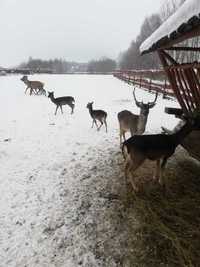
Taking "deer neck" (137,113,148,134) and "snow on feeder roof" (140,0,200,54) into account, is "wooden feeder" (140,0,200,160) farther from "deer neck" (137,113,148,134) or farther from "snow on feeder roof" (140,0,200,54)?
"deer neck" (137,113,148,134)

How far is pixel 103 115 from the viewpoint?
34.4 feet

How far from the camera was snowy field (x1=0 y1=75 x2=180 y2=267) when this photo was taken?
4086 mm

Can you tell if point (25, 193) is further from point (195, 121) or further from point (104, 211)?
point (195, 121)

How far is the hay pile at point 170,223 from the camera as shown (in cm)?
380

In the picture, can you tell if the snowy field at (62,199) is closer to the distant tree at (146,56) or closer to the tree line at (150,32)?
the tree line at (150,32)

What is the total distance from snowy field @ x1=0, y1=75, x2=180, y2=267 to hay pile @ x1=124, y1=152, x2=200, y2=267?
0.28 meters

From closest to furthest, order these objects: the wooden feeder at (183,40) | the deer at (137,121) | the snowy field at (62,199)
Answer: the wooden feeder at (183,40) → the snowy field at (62,199) → the deer at (137,121)

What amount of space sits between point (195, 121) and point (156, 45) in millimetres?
1592

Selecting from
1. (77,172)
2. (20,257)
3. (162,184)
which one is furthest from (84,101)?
(20,257)

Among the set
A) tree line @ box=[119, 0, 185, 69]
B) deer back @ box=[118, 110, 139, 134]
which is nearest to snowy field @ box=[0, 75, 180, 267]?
deer back @ box=[118, 110, 139, 134]

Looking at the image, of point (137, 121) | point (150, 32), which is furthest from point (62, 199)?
point (150, 32)

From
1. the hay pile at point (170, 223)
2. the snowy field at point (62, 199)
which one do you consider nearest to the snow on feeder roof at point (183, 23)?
the hay pile at point (170, 223)

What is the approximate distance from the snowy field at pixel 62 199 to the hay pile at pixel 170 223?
0.28 m

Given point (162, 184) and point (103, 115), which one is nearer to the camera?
point (162, 184)
